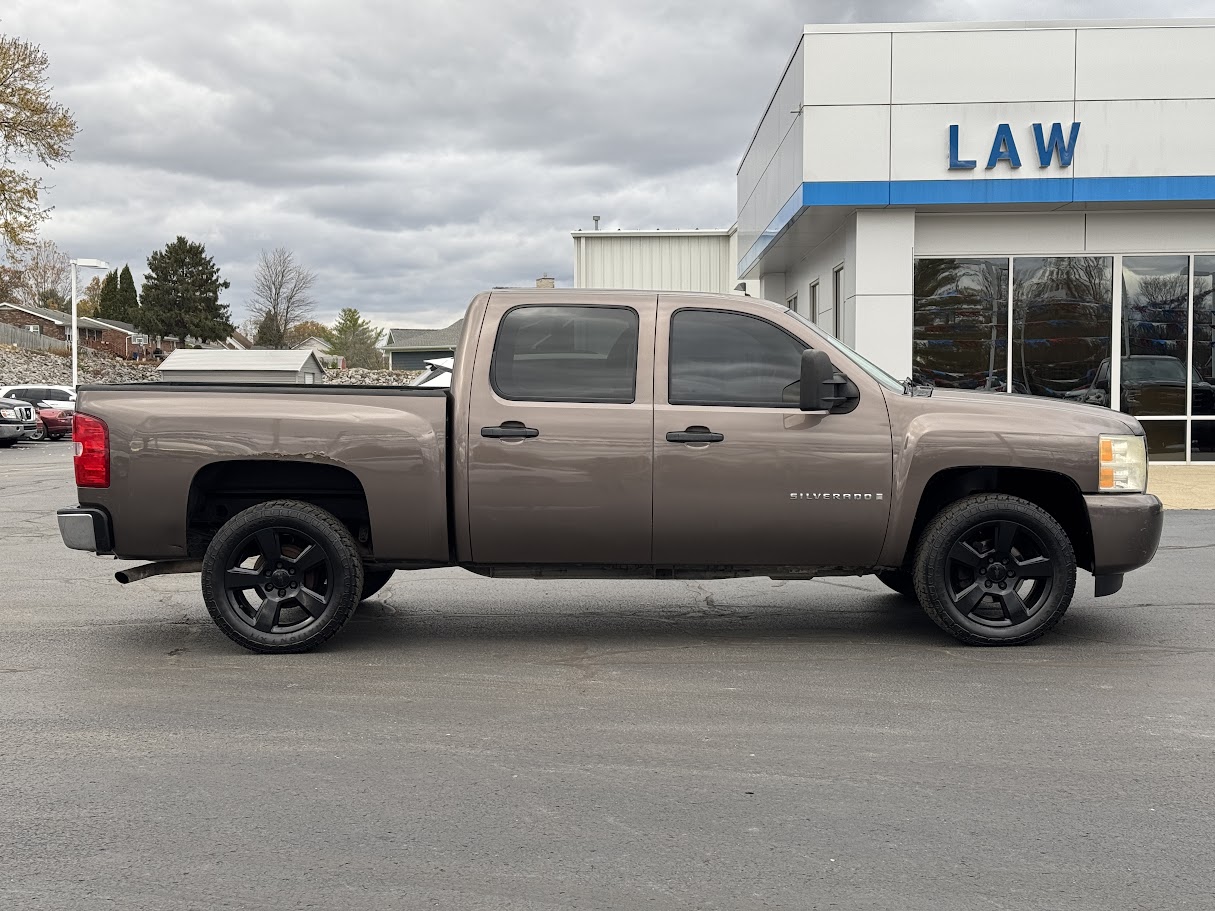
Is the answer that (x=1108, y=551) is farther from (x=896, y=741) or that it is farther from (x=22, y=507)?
(x=22, y=507)

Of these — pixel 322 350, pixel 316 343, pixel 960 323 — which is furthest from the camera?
pixel 316 343

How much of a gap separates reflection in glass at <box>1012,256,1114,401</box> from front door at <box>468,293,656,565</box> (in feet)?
41.6

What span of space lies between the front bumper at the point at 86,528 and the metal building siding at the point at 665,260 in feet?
98.0

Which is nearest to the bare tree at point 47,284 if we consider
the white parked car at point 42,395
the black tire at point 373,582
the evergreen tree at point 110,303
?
the evergreen tree at point 110,303

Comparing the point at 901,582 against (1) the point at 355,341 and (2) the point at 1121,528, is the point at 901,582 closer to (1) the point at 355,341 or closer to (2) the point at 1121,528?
(2) the point at 1121,528

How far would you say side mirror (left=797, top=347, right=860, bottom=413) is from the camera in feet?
19.7

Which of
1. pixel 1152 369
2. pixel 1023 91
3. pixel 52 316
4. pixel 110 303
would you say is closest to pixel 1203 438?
pixel 1152 369

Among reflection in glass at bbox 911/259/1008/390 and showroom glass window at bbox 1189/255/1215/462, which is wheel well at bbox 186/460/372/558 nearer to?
reflection in glass at bbox 911/259/1008/390

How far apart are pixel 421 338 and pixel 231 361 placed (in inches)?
3085

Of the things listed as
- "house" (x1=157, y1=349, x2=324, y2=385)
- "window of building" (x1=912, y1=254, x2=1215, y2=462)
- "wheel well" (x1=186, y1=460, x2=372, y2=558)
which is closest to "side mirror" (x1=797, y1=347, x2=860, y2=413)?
"wheel well" (x1=186, y1=460, x2=372, y2=558)

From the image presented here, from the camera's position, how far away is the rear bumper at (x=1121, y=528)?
628 centimetres

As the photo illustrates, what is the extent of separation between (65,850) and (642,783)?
189cm

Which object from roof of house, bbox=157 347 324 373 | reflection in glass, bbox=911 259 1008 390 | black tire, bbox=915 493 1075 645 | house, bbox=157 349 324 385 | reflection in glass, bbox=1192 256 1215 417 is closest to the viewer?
black tire, bbox=915 493 1075 645

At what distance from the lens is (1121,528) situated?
6.28 metres
